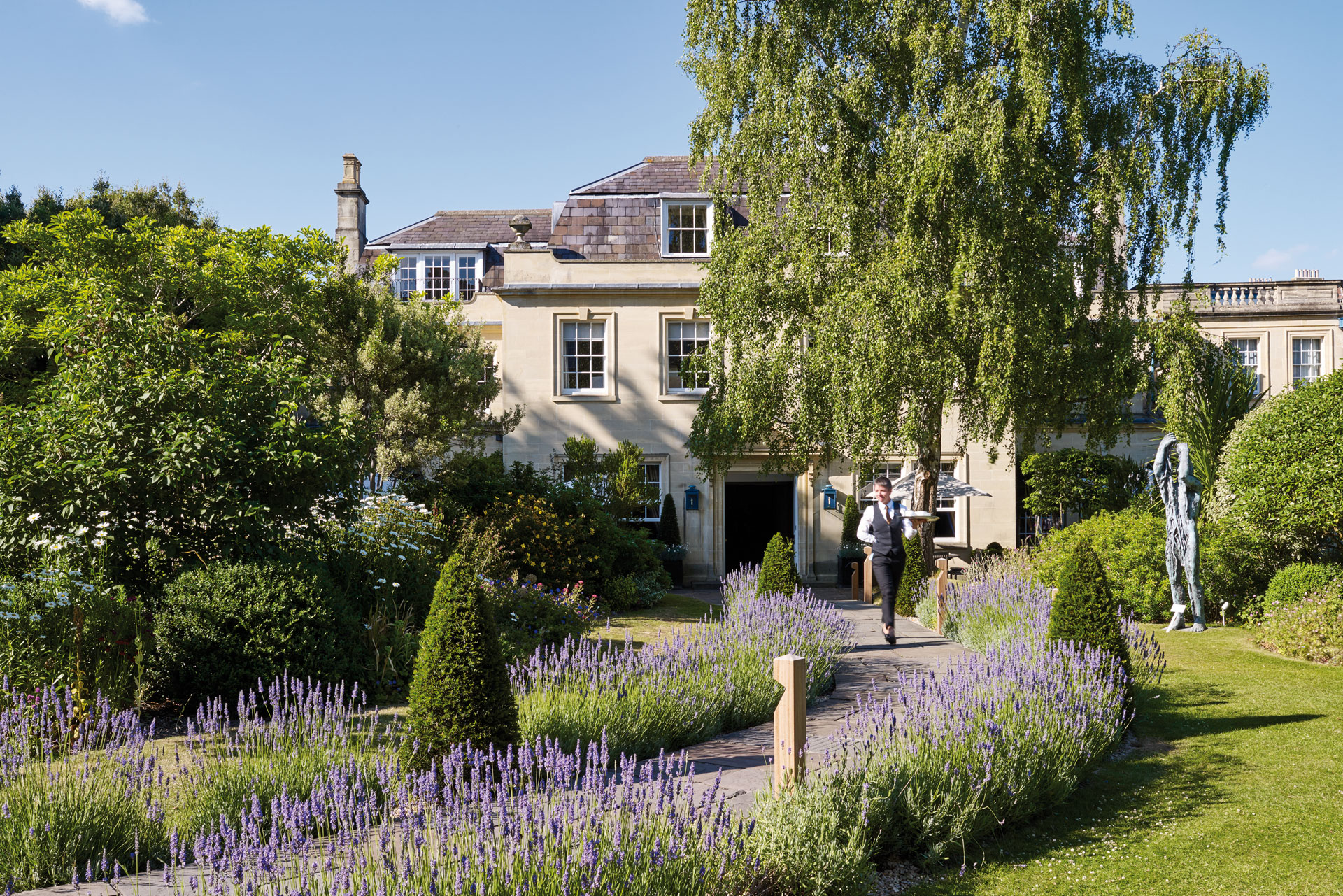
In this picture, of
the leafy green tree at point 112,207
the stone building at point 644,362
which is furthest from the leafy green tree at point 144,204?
the stone building at point 644,362

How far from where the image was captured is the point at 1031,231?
47.0 ft

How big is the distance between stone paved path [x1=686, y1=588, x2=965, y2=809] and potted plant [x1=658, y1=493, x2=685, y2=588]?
7952 mm

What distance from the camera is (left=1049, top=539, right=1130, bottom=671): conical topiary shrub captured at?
7.41 meters

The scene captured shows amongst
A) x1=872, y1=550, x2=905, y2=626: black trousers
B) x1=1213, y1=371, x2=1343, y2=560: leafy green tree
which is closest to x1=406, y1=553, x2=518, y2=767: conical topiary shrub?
x1=872, y1=550, x2=905, y2=626: black trousers

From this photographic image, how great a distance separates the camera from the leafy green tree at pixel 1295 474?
1262 cm

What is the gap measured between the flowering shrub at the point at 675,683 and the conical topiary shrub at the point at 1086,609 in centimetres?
204

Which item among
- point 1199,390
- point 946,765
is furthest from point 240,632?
point 1199,390

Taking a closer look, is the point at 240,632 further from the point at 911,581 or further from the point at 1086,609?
the point at 911,581

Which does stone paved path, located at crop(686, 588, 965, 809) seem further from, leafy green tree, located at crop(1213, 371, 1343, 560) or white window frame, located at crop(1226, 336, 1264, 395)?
white window frame, located at crop(1226, 336, 1264, 395)

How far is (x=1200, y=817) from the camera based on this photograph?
18.3 feet

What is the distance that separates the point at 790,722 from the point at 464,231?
88.7ft

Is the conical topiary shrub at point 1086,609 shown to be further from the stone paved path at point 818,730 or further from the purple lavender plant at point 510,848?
the purple lavender plant at point 510,848

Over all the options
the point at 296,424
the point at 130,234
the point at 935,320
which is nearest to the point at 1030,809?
the point at 296,424

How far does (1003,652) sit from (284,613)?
5.72 metres
